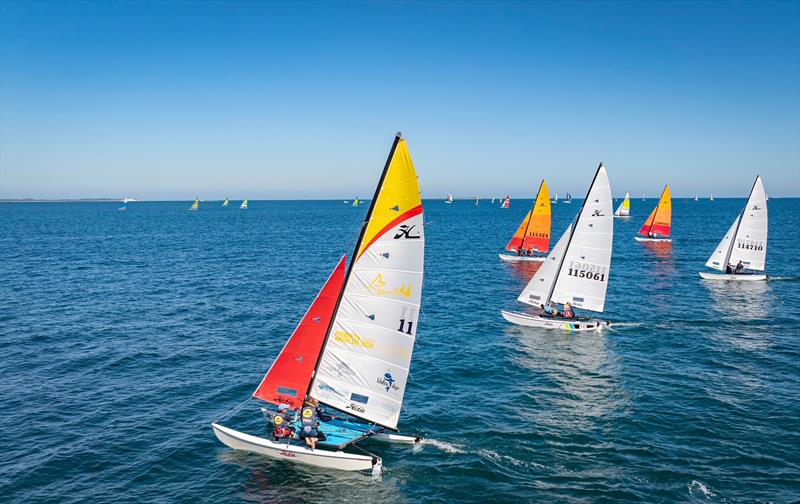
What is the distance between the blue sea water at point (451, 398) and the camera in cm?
2277

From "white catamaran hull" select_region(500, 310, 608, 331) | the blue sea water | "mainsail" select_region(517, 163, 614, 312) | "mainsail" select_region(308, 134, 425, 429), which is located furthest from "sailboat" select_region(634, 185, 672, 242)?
"mainsail" select_region(308, 134, 425, 429)

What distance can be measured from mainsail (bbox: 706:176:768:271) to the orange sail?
966 inches

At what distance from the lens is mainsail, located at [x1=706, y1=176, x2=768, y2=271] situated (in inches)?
2530

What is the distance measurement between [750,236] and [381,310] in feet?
208

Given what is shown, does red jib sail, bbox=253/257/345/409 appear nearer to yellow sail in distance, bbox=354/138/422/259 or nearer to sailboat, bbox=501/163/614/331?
yellow sail in distance, bbox=354/138/422/259

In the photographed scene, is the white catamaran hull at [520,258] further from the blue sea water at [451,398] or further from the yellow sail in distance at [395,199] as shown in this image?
the yellow sail in distance at [395,199]

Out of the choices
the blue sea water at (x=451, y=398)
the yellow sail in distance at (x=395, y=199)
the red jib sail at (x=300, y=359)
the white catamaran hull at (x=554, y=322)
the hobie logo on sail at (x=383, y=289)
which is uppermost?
the yellow sail in distance at (x=395, y=199)

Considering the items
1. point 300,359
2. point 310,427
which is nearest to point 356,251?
point 300,359

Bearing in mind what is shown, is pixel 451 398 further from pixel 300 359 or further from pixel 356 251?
pixel 356 251

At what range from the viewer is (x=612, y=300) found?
192 ft

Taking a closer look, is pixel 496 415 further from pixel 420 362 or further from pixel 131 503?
pixel 131 503

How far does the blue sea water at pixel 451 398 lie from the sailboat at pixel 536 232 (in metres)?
19.5

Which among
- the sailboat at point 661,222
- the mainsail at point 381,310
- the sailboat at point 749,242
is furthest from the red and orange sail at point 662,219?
the mainsail at point 381,310

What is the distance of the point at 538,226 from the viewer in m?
82.4
